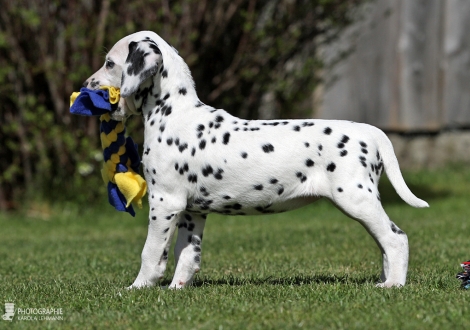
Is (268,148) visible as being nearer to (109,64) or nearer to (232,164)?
(232,164)

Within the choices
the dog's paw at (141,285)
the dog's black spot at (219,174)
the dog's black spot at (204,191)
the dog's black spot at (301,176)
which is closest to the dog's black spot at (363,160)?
the dog's black spot at (301,176)

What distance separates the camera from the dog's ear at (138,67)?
219 inches

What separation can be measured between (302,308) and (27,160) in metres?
7.69

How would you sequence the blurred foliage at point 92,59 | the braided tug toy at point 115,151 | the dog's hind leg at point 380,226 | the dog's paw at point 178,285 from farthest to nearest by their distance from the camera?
the blurred foliage at point 92,59, the braided tug toy at point 115,151, the dog's paw at point 178,285, the dog's hind leg at point 380,226

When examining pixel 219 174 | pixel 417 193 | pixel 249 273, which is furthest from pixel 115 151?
pixel 417 193

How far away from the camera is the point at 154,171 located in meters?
5.56

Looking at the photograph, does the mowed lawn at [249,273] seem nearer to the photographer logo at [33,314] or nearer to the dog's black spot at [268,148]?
the photographer logo at [33,314]

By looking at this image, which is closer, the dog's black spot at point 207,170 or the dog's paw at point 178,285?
the dog's black spot at point 207,170

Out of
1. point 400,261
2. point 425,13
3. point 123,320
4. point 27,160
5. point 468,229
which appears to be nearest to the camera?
point 123,320

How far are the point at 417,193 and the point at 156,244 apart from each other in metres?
8.36

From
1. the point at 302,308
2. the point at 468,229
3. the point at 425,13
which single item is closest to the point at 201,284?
the point at 302,308

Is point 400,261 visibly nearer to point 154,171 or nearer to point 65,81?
point 154,171

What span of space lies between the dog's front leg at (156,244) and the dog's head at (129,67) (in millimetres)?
831

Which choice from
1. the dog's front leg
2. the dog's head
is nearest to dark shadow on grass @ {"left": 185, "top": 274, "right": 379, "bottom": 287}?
the dog's front leg
